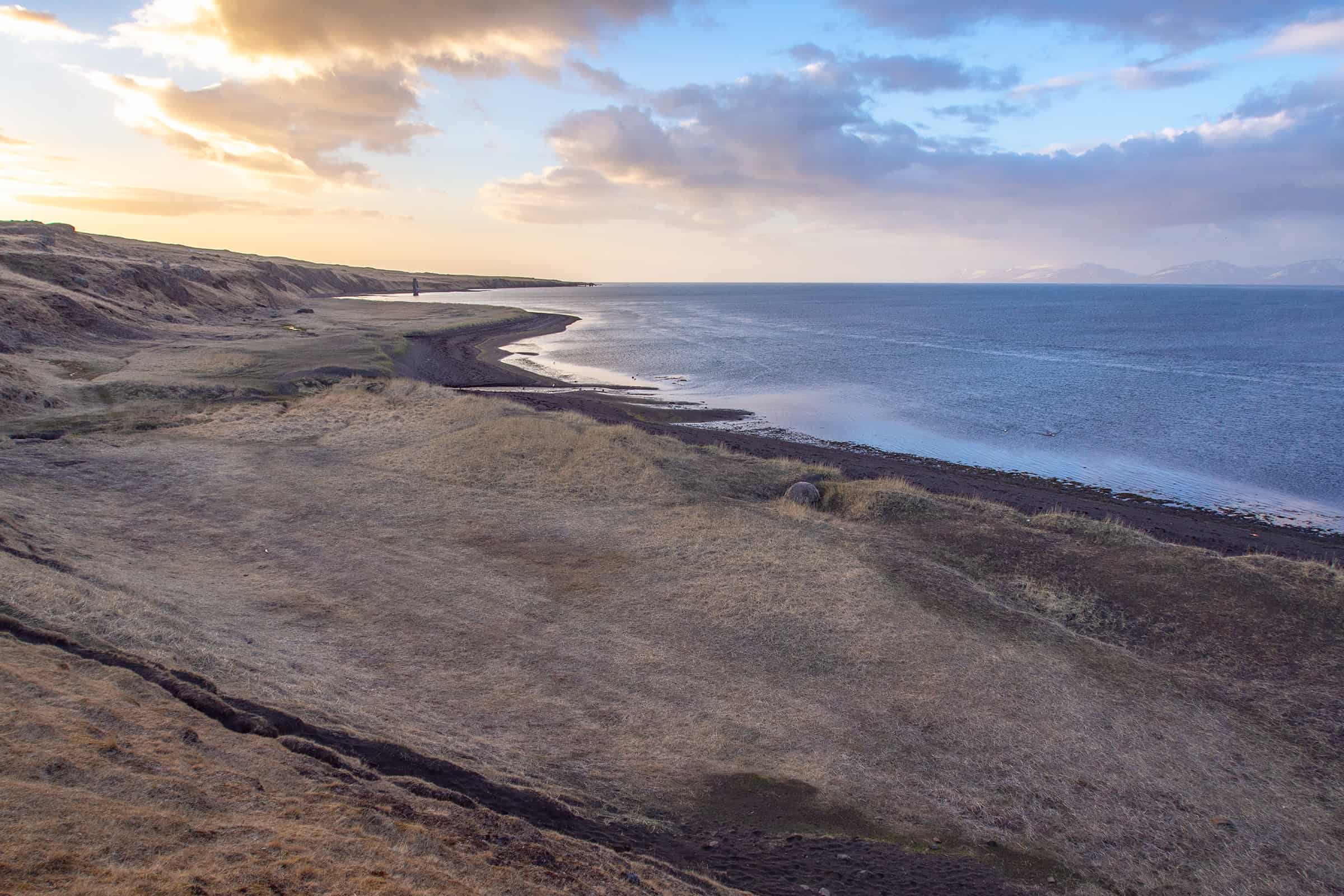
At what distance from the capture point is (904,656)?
1490 cm

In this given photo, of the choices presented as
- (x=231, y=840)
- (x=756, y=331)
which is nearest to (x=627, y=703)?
(x=231, y=840)

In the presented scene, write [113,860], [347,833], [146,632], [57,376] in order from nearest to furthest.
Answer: [113,860] < [347,833] < [146,632] < [57,376]

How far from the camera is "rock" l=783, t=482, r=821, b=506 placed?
24.7 meters

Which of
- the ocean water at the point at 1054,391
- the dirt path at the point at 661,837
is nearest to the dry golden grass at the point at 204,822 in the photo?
the dirt path at the point at 661,837

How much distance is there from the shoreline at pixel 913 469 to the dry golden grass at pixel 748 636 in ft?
19.7

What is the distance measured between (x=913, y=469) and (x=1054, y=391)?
103 feet

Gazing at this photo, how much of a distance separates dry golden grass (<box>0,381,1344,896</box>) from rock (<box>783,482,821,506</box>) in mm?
660

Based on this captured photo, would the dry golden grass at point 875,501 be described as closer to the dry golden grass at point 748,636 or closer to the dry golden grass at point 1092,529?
the dry golden grass at point 748,636

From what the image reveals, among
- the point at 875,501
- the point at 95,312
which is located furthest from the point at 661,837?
the point at 95,312

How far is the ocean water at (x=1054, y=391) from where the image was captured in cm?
3603

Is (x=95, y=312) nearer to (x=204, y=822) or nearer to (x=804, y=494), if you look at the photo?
(x=804, y=494)

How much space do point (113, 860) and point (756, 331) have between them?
11078cm

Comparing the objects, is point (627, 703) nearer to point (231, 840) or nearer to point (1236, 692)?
point (231, 840)

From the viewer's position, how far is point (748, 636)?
614 inches
